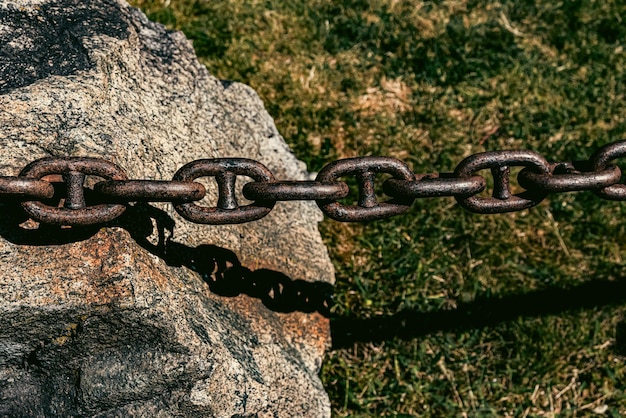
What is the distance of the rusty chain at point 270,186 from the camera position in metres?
1.92

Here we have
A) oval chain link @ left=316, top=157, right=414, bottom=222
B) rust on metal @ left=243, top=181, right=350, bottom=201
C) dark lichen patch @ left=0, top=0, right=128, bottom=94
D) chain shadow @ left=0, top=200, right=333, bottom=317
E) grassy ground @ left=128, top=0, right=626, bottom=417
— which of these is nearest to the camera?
rust on metal @ left=243, top=181, right=350, bottom=201

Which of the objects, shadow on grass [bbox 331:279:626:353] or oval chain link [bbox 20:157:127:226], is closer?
oval chain link [bbox 20:157:127:226]

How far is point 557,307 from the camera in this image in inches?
141

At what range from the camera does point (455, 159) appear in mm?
3963

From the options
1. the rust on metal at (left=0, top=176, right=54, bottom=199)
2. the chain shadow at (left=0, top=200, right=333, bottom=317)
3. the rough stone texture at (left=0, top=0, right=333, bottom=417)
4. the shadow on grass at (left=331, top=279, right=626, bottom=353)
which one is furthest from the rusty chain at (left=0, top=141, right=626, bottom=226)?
the shadow on grass at (left=331, top=279, right=626, bottom=353)

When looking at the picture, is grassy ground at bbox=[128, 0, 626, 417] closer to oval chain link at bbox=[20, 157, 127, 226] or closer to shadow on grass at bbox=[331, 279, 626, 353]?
shadow on grass at bbox=[331, 279, 626, 353]

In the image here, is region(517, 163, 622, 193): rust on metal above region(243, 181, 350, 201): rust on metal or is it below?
above

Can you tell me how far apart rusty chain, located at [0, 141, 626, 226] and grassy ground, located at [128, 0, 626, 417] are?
56.4 inches

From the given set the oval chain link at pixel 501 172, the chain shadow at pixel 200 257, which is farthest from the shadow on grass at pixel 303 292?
the oval chain link at pixel 501 172

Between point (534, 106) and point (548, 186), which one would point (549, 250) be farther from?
point (548, 186)

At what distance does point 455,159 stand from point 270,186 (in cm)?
220

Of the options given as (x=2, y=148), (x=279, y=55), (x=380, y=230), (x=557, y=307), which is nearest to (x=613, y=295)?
(x=557, y=307)

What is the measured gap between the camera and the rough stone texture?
7.21 ft

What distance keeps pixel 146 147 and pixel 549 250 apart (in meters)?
2.26
